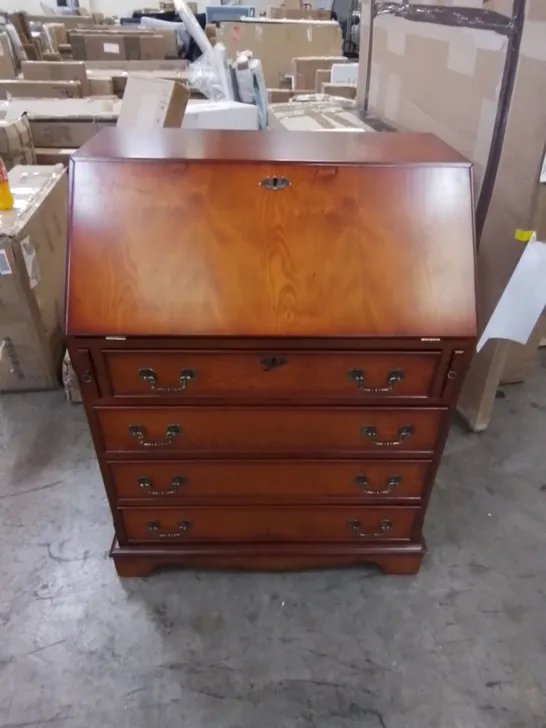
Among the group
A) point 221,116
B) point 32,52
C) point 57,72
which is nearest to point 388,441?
point 221,116

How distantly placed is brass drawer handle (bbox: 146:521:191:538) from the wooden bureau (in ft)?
0.96

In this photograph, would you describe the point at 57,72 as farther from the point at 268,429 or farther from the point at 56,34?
A: the point at 268,429

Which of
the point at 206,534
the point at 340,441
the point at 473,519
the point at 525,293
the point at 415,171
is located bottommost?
the point at 473,519

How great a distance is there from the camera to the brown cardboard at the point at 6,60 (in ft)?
13.0

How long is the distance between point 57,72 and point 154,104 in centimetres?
223

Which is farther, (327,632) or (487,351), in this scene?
(487,351)

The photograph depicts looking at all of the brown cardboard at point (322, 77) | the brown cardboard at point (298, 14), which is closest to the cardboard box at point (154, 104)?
the brown cardboard at point (322, 77)

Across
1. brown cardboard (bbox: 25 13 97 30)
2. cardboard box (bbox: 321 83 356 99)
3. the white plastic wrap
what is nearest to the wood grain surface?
the white plastic wrap

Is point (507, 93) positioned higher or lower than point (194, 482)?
higher

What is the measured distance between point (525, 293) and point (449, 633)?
93 cm

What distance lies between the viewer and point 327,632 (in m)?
1.35

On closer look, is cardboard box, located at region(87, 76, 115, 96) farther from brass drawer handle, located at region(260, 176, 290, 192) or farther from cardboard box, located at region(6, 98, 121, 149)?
brass drawer handle, located at region(260, 176, 290, 192)

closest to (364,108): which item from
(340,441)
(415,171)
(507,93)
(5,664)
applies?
(507,93)

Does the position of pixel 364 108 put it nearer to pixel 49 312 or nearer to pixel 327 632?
pixel 49 312
